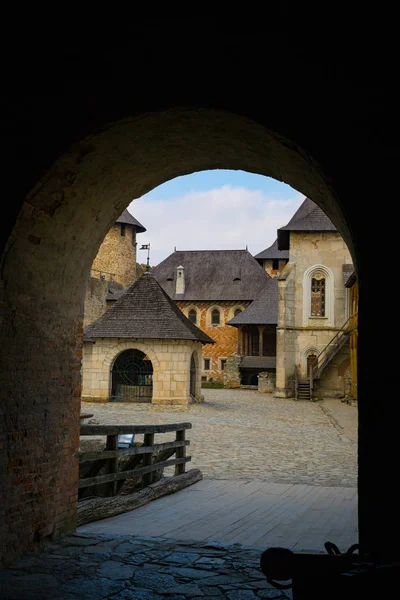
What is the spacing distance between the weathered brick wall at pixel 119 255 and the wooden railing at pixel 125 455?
4417 cm

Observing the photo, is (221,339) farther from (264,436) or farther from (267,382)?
(264,436)

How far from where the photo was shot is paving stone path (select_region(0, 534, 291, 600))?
432 centimetres

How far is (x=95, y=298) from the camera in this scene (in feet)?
145

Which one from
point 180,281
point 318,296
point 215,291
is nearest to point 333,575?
point 318,296

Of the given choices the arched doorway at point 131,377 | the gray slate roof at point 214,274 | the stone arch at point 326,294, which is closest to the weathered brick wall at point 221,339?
the gray slate roof at point 214,274

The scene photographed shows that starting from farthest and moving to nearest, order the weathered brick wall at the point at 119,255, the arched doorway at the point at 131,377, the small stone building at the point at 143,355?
1. the weathered brick wall at the point at 119,255
2. the arched doorway at the point at 131,377
3. the small stone building at the point at 143,355

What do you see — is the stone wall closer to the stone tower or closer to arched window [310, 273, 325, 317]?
arched window [310, 273, 325, 317]

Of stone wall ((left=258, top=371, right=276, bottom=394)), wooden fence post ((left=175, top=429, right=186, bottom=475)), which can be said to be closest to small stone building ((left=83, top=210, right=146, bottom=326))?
stone wall ((left=258, top=371, right=276, bottom=394))

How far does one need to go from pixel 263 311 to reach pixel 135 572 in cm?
3806

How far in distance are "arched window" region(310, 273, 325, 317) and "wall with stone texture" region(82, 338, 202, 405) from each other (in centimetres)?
972

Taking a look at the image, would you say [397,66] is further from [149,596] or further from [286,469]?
[286,469]

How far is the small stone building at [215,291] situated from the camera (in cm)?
4822

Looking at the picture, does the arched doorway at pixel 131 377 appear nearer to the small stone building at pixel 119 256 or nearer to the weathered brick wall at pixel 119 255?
the small stone building at pixel 119 256

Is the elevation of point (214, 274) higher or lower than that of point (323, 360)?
higher
